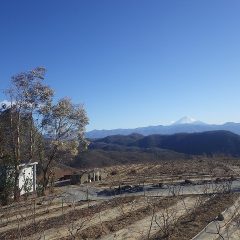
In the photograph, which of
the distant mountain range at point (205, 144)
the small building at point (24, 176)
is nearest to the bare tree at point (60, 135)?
the small building at point (24, 176)

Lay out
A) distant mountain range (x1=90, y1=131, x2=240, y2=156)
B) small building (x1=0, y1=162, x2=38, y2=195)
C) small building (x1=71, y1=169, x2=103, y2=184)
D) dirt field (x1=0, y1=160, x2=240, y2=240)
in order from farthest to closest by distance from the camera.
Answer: distant mountain range (x1=90, y1=131, x2=240, y2=156) < small building (x1=71, y1=169, x2=103, y2=184) < small building (x1=0, y1=162, x2=38, y2=195) < dirt field (x1=0, y1=160, x2=240, y2=240)

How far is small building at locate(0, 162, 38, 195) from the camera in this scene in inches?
945

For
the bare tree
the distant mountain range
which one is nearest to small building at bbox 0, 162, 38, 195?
the bare tree

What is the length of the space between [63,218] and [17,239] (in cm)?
375

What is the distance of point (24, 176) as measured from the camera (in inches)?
1121

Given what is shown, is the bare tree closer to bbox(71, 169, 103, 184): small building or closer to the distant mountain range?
bbox(71, 169, 103, 184): small building

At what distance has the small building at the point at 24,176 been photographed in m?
24.0

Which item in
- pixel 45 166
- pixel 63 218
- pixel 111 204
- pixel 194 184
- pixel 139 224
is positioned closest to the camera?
pixel 139 224

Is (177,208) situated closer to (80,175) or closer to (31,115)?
(31,115)

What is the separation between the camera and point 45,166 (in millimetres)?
31281

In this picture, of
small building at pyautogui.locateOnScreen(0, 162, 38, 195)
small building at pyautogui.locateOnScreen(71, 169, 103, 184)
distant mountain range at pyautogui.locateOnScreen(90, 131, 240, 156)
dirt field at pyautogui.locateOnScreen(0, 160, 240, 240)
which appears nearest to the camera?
dirt field at pyautogui.locateOnScreen(0, 160, 240, 240)

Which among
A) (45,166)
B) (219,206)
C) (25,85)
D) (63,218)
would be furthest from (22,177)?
(219,206)

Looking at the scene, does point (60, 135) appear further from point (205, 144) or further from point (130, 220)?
point (205, 144)

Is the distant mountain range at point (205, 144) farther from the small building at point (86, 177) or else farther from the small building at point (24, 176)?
the small building at point (24, 176)
